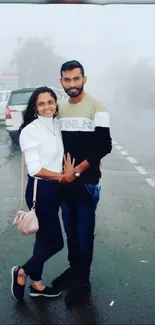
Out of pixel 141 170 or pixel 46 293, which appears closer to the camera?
pixel 46 293

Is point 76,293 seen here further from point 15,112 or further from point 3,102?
point 3,102

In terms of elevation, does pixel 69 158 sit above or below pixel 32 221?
above

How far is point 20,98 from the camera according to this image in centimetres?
1440

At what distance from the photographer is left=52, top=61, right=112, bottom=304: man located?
3.27 m

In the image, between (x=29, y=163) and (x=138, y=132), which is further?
(x=138, y=132)

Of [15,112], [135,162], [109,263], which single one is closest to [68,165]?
[109,263]

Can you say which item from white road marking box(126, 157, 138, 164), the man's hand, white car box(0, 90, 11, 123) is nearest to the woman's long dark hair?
the man's hand

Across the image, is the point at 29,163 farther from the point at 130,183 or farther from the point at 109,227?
the point at 130,183

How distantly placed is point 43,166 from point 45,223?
44 cm

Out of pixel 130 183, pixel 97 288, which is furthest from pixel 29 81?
pixel 97 288

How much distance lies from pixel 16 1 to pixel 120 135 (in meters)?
13.6

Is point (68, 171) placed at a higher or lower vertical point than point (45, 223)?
higher

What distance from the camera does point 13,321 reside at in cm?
325

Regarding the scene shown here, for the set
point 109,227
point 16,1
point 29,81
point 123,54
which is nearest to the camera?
point 16,1
